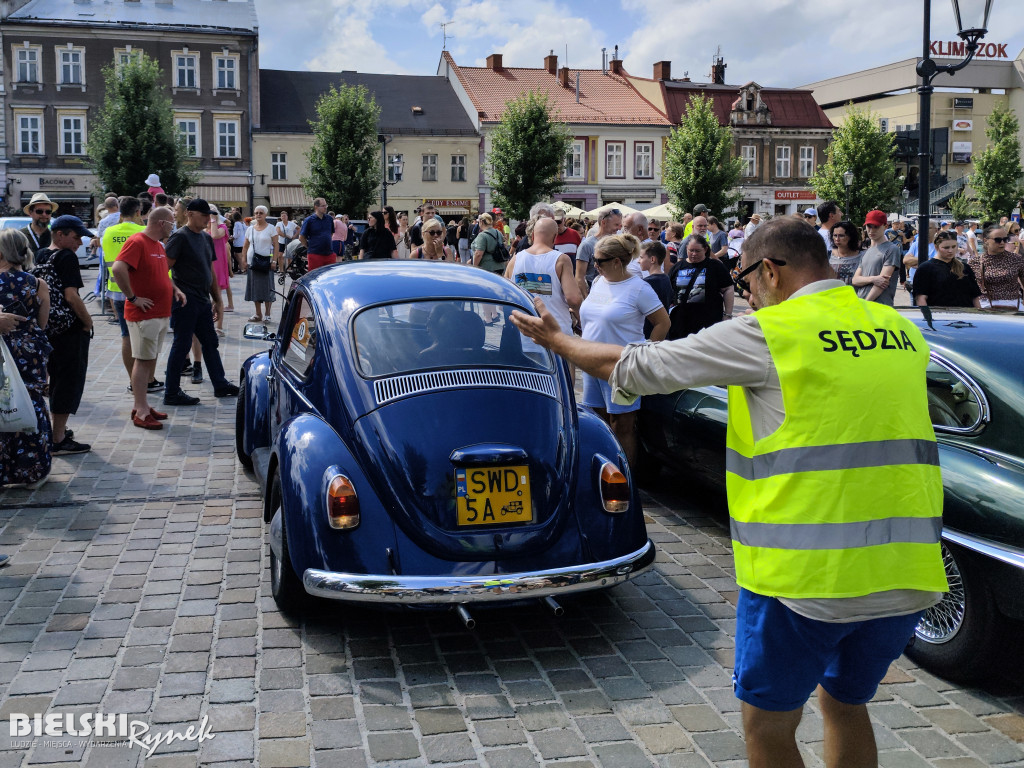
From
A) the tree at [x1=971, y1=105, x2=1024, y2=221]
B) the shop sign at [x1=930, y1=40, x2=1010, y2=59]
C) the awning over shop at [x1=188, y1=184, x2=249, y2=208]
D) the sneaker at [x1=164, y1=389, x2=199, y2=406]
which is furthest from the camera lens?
the shop sign at [x1=930, y1=40, x2=1010, y2=59]

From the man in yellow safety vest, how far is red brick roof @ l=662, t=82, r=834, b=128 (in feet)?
195

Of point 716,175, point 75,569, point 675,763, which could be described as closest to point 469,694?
point 675,763

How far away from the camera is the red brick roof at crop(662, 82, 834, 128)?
59719mm

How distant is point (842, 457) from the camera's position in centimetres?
251

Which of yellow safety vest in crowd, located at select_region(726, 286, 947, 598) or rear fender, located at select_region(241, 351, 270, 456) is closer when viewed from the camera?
yellow safety vest in crowd, located at select_region(726, 286, 947, 598)

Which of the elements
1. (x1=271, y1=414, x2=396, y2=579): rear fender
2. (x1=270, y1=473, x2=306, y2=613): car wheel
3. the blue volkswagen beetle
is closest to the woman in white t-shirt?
the blue volkswagen beetle

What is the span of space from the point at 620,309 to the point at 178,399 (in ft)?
17.0

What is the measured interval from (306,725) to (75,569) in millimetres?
2276

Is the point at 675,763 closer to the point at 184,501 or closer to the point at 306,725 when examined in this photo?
the point at 306,725

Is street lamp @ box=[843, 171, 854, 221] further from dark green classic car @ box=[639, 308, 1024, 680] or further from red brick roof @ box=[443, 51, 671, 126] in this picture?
dark green classic car @ box=[639, 308, 1024, 680]

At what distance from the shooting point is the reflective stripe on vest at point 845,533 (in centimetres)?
251

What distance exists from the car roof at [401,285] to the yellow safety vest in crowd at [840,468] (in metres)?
2.76

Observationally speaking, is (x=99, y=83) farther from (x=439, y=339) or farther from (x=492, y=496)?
(x=492, y=496)

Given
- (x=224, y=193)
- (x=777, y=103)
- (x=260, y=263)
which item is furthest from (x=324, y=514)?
(x=777, y=103)
